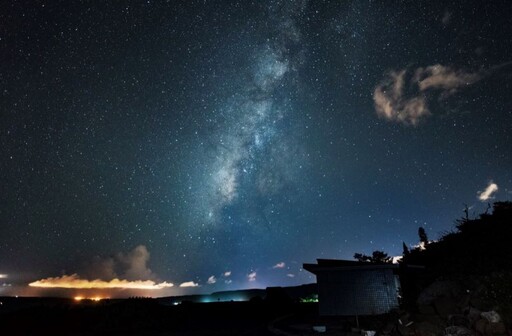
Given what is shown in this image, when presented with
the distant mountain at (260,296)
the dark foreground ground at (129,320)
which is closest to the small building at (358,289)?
the dark foreground ground at (129,320)

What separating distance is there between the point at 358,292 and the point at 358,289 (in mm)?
179

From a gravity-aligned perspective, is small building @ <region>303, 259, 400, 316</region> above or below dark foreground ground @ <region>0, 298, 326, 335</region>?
above

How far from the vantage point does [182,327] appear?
24266 millimetres

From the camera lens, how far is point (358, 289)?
2022cm

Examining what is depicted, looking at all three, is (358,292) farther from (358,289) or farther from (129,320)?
(129,320)

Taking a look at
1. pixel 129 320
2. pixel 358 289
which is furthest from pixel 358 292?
pixel 129 320

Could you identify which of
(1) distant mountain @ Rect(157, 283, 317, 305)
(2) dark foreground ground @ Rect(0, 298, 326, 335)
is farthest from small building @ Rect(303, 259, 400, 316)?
(1) distant mountain @ Rect(157, 283, 317, 305)

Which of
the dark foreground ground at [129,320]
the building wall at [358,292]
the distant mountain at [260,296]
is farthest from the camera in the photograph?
the distant mountain at [260,296]

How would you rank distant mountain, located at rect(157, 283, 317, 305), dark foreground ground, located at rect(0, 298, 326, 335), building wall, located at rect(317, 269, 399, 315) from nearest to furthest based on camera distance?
building wall, located at rect(317, 269, 399, 315) → dark foreground ground, located at rect(0, 298, 326, 335) → distant mountain, located at rect(157, 283, 317, 305)

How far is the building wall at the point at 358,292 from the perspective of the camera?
19750 mm

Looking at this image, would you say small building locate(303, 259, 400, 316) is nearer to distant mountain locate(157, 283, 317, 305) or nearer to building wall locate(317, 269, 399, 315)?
building wall locate(317, 269, 399, 315)

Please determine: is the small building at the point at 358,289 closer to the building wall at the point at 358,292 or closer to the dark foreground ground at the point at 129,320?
the building wall at the point at 358,292

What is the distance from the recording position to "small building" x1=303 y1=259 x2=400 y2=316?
19.8 meters

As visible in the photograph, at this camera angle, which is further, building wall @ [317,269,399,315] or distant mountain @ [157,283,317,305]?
distant mountain @ [157,283,317,305]
